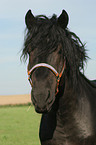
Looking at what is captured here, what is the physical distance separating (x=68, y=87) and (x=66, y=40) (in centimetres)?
79

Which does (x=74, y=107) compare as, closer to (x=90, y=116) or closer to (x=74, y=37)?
(x=90, y=116)

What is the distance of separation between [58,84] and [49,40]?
0.67 metres

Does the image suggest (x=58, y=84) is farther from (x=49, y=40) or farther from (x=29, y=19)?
(x=29, y=19)

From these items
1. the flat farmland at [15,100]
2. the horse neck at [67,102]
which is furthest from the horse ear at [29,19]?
the flat farmland at [15,100]

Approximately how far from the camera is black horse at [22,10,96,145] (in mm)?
3529

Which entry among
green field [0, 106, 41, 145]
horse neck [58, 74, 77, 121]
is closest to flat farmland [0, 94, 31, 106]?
green field [0, 106, 41, 145]

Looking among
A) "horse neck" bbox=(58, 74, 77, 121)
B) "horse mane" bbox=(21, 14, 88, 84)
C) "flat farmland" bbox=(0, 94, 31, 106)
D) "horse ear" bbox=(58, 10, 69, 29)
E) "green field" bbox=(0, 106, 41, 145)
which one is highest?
"horse ear" bbox=(58, 10, 69, 29)

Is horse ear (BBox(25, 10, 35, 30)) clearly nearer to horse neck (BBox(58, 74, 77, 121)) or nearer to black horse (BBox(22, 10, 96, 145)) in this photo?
black horse (BBox(22, 10, 96, 145))

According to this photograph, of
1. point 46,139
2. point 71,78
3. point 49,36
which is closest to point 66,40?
point 49,36

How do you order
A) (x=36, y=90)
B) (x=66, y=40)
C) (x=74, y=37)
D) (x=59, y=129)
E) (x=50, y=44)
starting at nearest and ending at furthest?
(x=36, y=90) → (x=50, y=44) → (x=66, y=40) → (x=59, y=129) → (x=74, y=37)

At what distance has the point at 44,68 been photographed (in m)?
3.55

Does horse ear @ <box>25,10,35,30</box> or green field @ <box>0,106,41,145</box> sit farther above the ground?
horse ear @ <box>25,10,35,30</box>

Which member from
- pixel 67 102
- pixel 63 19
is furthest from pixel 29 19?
pixel 67 102

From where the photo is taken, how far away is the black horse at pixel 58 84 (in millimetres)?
3529
